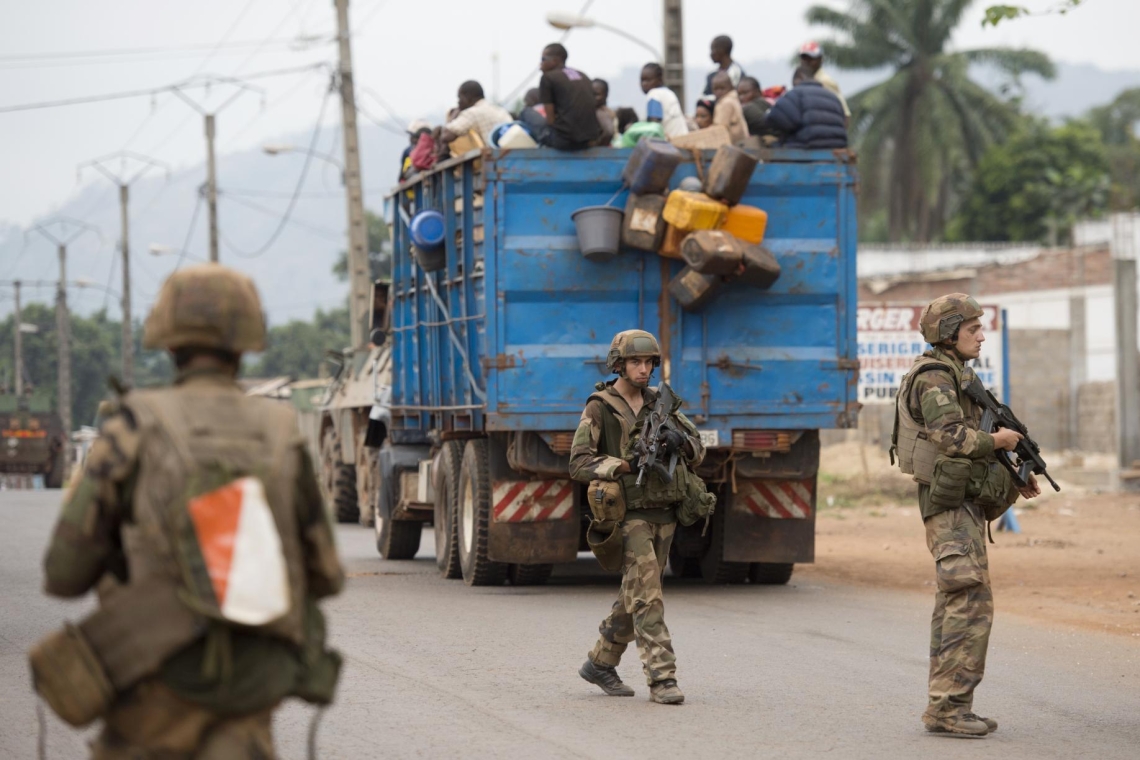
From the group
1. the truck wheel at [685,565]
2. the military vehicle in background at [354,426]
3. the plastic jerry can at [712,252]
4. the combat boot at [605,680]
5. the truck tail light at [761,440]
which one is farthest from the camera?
the military vehicle in background at [354,426]

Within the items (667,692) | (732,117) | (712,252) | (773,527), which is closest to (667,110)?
(732,117)

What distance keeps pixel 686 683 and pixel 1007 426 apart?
221 centimetres

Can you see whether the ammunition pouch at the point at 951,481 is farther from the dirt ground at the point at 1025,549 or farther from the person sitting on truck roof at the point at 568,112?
the person sitting on truck roof at the point at 568,112

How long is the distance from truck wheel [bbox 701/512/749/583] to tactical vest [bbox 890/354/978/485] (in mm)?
5819

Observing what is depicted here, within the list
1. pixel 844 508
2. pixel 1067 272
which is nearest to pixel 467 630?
pixel 844 508

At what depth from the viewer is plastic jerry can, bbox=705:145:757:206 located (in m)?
12.1

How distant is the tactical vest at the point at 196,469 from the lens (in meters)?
3.80

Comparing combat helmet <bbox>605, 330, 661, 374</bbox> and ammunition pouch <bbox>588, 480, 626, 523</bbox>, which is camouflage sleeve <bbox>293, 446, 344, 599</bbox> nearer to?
ammunition pouch <bbox>588, 480, 626, 523</bbox>

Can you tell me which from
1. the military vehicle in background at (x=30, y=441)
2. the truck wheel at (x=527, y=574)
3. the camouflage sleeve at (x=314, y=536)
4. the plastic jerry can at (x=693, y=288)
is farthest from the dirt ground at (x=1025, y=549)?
the military vehicle in background at (x=30, y=441)

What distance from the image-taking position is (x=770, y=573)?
45.6ft

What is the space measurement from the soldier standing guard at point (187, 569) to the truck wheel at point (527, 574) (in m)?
9.50

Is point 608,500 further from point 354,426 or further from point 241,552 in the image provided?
point 354,426

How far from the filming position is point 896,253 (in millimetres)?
55719

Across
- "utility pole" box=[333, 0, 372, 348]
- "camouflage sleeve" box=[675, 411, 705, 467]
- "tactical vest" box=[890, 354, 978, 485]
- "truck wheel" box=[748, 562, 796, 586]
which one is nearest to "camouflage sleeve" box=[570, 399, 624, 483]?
"camouflage sleeve" box=[675, 411, 705, 467]
